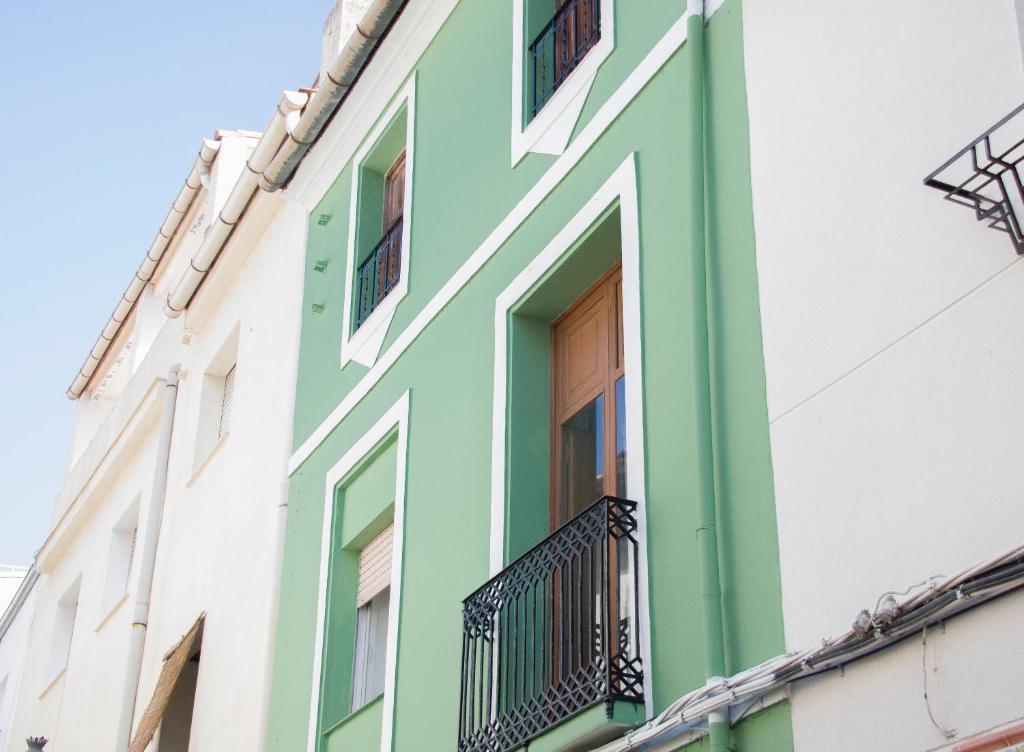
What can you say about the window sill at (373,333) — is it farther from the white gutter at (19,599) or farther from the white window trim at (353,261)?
the white gutter at (19,599)

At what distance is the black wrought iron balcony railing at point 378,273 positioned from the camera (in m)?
11.1

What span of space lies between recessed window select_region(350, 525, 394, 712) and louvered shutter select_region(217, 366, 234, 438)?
4120mm

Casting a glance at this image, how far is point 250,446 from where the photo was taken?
503 inches

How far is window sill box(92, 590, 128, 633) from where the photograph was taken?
50.1 feet

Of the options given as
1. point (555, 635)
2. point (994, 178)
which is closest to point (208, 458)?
point (555, 635)

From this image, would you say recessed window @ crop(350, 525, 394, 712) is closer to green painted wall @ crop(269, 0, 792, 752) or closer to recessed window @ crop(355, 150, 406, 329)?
green painted wall @ crop(269, 0, 792, 752)

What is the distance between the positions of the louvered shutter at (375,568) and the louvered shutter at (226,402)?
13.1ft

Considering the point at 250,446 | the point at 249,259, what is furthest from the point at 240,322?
the point at 250,446

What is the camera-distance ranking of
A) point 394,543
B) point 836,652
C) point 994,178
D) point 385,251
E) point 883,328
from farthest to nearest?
point 385,251, point 394,543, point 883,328, point 836,652, point 994,178

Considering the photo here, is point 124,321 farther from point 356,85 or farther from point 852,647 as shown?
point 852,647

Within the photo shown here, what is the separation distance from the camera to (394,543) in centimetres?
952

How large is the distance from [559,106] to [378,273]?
287cm

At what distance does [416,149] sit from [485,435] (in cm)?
289

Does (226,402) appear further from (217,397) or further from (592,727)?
(592,727)
